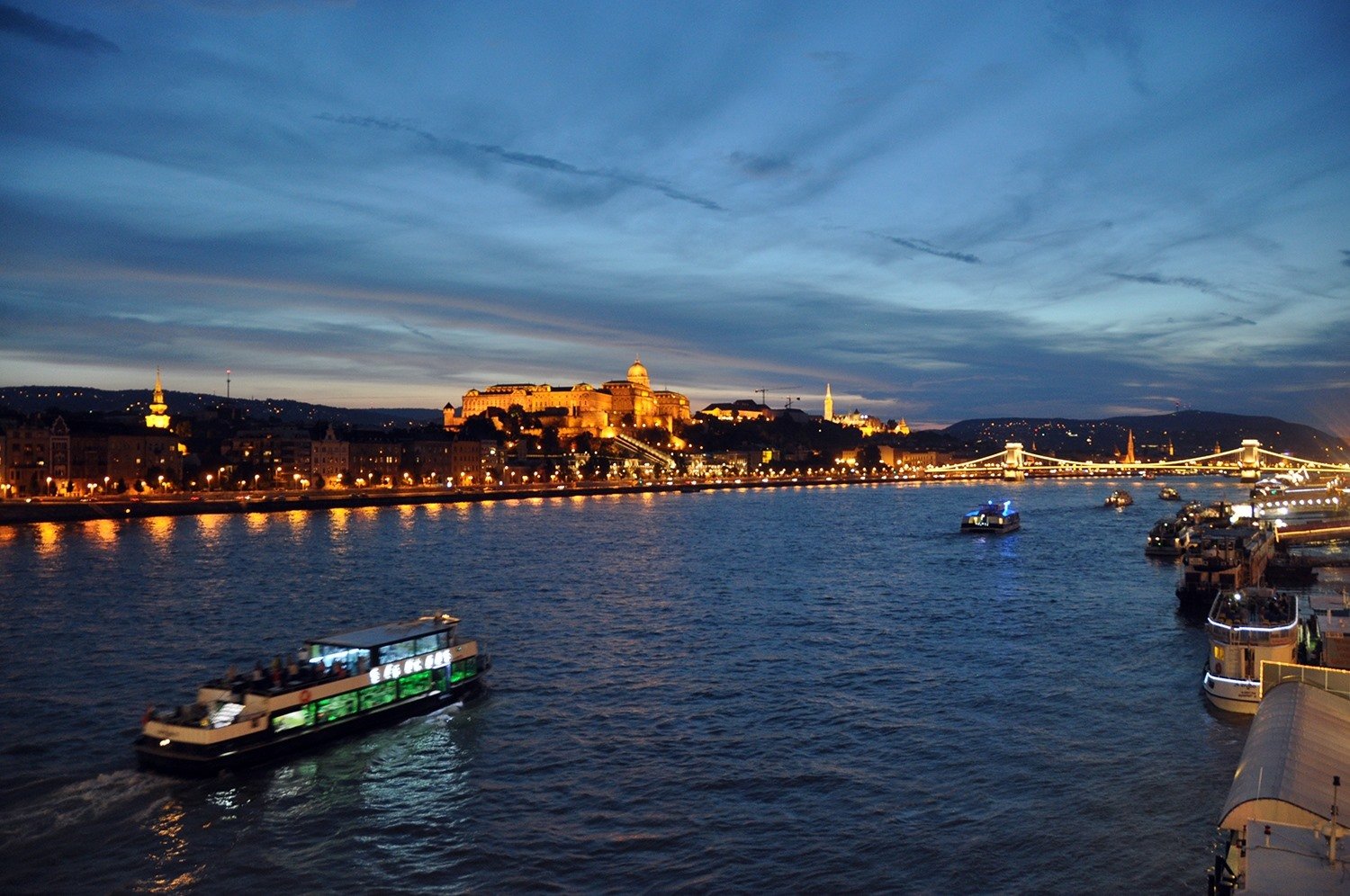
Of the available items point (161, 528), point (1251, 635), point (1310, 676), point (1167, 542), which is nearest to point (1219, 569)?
point (1251, 635)

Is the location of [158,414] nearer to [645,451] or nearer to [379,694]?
[645,451]

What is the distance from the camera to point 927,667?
21125 millimetres

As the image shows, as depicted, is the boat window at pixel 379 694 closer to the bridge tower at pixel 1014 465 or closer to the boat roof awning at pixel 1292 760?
the boat roof awning at pixel 1292 760

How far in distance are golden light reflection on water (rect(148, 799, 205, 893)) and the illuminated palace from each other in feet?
451

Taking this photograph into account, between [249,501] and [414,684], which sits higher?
[249,501]

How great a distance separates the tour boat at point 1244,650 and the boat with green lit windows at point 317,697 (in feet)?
41.3

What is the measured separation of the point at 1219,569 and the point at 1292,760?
21.5m

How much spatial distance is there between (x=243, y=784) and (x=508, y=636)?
1066 cm

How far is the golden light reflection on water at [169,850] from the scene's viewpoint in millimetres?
10797

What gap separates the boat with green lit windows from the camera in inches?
549

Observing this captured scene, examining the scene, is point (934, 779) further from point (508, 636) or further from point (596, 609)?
point (596, 609)

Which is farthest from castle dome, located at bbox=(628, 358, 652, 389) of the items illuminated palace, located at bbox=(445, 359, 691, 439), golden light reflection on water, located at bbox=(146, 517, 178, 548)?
golden light reflection on water, located at bbox=(146, 517, 178, 548)

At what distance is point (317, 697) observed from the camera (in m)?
15.3

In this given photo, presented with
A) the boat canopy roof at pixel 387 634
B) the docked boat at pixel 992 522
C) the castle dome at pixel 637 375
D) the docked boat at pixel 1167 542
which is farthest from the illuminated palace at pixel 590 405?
the boat canopy roof at pixel 387 634
